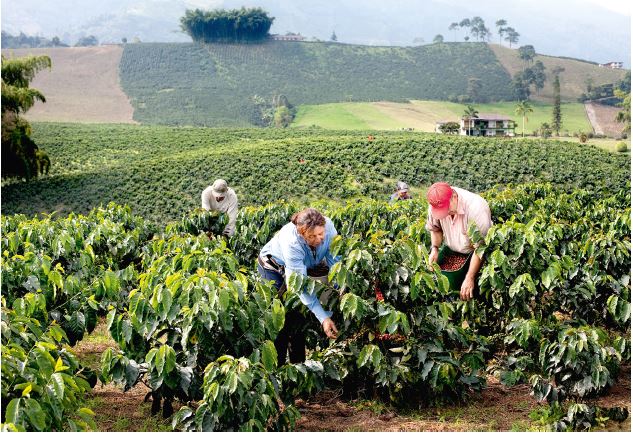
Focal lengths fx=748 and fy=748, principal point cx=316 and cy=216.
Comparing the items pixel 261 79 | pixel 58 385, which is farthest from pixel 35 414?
pixel 261 79

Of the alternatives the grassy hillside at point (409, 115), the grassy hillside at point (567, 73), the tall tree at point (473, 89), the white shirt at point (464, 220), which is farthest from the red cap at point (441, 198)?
the grassy hillside at point (567, 73)

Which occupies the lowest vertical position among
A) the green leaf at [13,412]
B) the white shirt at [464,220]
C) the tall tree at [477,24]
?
the green leaf at [13,412]

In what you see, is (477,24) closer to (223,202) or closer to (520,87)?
(520,87)

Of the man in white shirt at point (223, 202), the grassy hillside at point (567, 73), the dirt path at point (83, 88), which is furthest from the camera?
the grassy hillside at point (567, 73)

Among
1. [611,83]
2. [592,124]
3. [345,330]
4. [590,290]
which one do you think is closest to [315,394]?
[345,330]

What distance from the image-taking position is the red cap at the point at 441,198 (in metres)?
6.16

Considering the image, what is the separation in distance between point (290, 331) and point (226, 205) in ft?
15.7

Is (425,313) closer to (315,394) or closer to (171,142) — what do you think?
(315,394)

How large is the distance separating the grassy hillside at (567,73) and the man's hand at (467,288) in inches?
4231

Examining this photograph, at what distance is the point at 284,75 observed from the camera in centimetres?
11344

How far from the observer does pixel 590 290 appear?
716cm

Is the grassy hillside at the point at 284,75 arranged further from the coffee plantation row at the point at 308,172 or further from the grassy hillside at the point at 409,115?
the coffee plantation row at the point at 308,172

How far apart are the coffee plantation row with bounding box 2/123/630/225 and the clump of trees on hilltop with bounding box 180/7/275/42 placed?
75.0 metres

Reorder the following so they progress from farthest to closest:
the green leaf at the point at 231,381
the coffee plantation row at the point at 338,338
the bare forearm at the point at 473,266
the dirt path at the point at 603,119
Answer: the dirt path at the point at 603,119 < the bare forearm at the point at 473,266 < the coffee plantation row at the point at 338,338 < the green leaf at the point at 231,381
